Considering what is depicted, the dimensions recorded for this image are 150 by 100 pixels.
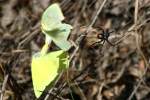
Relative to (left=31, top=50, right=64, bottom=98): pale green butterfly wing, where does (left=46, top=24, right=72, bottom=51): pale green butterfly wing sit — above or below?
above

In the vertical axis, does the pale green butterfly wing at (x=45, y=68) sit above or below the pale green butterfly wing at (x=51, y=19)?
below

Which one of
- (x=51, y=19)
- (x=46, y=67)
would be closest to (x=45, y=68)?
(x=46, y=67)

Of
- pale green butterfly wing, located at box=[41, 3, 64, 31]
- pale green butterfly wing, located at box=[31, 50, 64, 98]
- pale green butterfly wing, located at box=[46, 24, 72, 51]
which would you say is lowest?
pale green butterfly wing, located at box=[31, 50, 64, 98]

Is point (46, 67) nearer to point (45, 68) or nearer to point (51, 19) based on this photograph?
point (45, 68)

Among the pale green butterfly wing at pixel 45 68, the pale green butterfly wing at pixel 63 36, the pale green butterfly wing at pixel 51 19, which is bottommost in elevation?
the pale green butterfly wing at pixel 45 68
